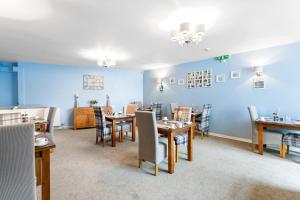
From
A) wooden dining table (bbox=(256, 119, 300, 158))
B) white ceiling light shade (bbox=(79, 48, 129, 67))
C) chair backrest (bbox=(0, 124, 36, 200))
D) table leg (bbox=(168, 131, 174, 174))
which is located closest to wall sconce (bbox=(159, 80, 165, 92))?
white ceiling light shade (bbox=(79, 48, 129, 67))

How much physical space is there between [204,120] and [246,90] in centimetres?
135

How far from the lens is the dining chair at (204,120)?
4.80 meters

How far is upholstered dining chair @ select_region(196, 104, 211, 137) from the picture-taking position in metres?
4.80

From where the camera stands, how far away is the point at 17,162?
3.87 ft

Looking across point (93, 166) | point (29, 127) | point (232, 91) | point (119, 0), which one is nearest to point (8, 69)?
point (93, 166)

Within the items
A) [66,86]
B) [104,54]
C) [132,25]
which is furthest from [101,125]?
[66,86]

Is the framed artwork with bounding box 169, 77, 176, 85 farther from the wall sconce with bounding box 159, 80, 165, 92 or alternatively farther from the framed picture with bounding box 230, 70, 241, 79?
the framed picture with bounding box 230, 70, 241, 79

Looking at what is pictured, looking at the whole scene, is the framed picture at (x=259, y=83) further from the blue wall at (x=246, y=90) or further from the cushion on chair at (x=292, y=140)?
the cushion on chair at (x=292, y=140)

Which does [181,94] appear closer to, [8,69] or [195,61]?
[195,61]

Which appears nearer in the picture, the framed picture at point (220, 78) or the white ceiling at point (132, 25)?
the white ceiling at point (132, 25)

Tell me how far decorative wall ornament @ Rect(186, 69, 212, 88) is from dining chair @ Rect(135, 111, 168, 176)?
10.6 feet

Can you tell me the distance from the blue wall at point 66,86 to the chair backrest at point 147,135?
179 inches

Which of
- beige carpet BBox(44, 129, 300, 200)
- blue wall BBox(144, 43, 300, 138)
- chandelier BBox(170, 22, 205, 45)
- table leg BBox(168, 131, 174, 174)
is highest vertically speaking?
chandelier BBox(170, 22, 205, 45)

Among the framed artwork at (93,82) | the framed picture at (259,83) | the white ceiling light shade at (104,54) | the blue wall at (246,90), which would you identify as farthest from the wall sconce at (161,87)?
the framed picture at (259,83)
